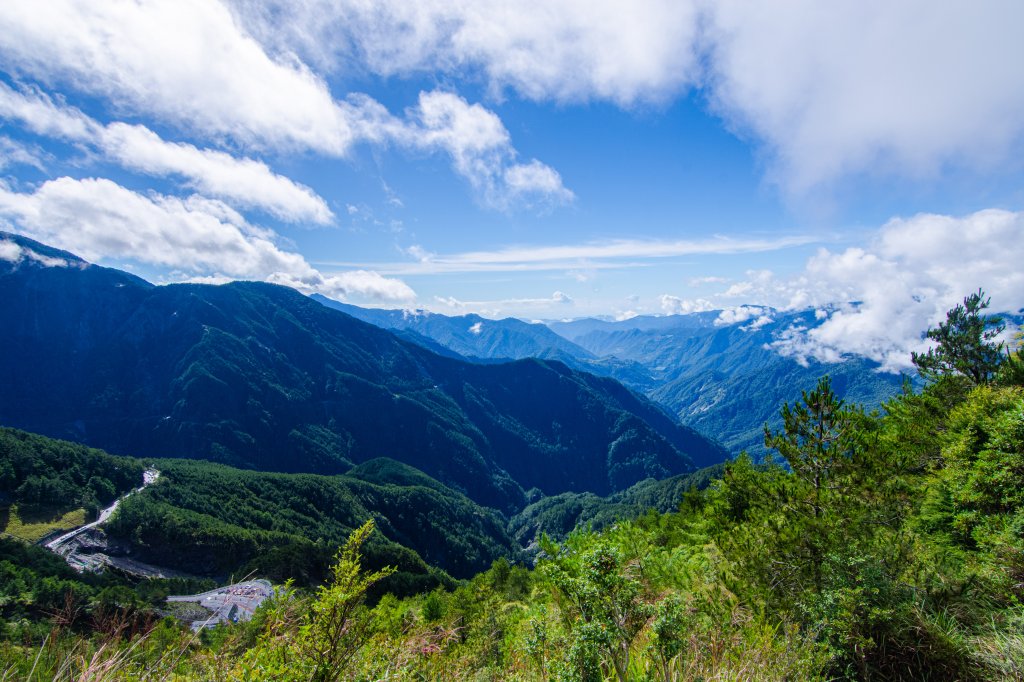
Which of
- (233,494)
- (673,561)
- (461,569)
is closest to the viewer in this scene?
(673,561)

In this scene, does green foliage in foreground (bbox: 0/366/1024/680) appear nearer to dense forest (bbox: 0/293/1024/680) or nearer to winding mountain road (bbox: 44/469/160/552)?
dense forest (bbox: 0/293/1024/680)

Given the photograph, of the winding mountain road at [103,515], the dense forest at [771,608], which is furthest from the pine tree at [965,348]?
the winding mountain road at [103,515]

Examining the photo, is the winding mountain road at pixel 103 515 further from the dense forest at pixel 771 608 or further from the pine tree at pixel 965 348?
the pine tree at pixel 965 348

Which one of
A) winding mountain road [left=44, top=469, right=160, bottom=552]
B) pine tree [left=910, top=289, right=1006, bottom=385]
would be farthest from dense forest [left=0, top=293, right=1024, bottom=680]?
winding mountain road [left=44, top=469, right=160, bottom=552]

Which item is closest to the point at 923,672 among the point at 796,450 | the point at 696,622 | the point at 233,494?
the point at 696,622

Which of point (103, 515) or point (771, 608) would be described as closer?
point (771, 608)

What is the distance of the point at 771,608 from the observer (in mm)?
9375

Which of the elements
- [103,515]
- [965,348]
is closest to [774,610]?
[965,348]

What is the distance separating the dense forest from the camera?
227 inches

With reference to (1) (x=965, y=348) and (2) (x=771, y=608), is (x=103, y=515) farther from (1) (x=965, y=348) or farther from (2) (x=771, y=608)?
(1) (x=965, y=348)

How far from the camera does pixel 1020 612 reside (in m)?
7.34

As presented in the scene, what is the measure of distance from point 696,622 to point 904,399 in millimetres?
34455

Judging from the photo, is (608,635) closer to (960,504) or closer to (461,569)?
(960,504)

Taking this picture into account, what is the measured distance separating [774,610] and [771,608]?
95 mm
